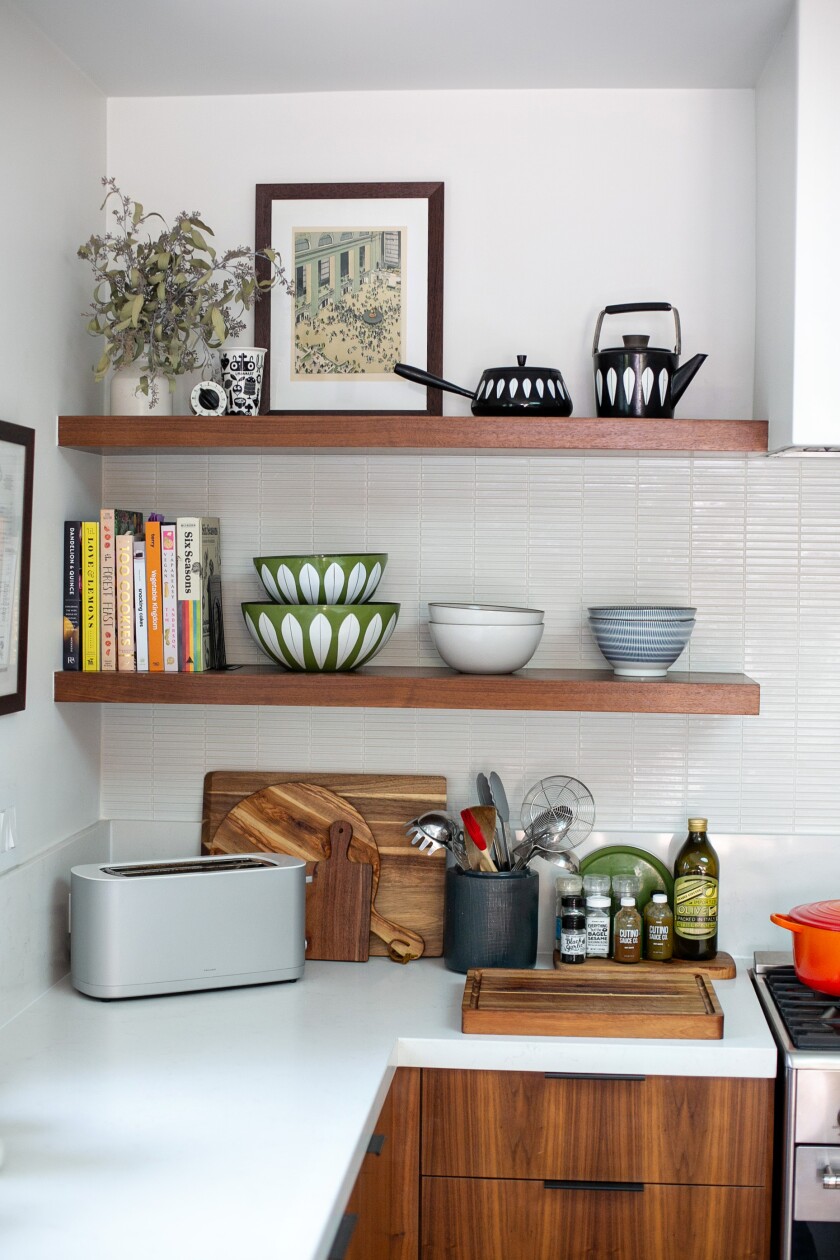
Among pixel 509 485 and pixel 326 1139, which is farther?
pixel 509 485

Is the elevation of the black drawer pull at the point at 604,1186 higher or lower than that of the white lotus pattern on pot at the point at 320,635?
lower

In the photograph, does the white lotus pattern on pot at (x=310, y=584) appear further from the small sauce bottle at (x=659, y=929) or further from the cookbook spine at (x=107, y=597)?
the small sauce bottle at (x=659, y=929)

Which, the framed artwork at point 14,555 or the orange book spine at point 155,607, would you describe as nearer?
the framed artwork at point 14,555

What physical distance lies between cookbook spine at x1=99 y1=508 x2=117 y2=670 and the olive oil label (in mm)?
1098

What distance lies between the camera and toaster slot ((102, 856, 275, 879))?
2047 mm

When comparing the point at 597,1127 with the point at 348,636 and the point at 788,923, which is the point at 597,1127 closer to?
the point at 788,923

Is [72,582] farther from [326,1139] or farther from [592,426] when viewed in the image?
[326,1139]

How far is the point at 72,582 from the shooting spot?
2125 mm

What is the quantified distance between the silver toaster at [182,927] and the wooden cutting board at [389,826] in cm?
20

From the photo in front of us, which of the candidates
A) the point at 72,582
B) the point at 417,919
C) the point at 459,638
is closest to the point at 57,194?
the point at 72,582

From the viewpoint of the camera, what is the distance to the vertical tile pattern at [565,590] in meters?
2.28

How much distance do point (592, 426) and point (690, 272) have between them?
0.46 metres

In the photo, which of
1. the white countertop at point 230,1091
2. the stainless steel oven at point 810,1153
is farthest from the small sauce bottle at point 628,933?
the stainless steel oven at point 810,1153

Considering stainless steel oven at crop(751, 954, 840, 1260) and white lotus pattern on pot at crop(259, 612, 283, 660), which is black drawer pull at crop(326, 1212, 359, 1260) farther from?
white lotus pattern on pot at crop(259, 612, 283, 660)
